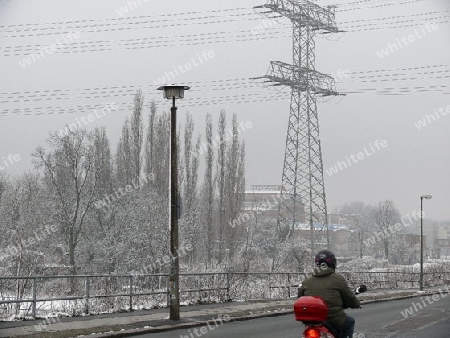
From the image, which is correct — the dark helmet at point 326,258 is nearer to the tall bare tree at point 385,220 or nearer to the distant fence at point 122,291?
the distant fence at point 122,291

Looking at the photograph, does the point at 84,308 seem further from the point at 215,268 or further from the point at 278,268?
the point at 278,268

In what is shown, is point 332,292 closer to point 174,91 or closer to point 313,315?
point 313,315

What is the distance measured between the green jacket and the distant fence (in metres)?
10.3

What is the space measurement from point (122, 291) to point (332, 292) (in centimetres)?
1533

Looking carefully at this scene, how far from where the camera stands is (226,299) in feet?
87.6

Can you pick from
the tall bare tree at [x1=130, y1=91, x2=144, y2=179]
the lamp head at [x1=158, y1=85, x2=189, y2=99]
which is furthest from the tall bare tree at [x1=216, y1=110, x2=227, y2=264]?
the lamp head at [x1=158, y1=85, x2=189, y2=99]

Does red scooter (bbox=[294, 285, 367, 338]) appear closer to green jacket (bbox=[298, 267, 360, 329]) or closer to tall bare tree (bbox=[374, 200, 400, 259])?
green jacket (bbox=[298, 267, 360, 329])

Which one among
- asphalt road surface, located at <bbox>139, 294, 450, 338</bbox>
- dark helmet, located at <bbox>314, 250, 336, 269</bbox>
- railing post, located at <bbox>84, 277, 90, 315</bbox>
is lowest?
asphalt road surface, located at <bbox>139, 294, 450, 338</bbox>

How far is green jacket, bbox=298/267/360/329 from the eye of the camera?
26.9ft

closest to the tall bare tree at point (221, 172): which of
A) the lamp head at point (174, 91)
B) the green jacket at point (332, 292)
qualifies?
the lamp head at point (174, 91)

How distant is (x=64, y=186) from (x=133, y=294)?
32.2m

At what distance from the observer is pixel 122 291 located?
22.7 metres

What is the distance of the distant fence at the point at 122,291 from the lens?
64.0 ft

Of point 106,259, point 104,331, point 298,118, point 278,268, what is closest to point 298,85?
point 298,118
